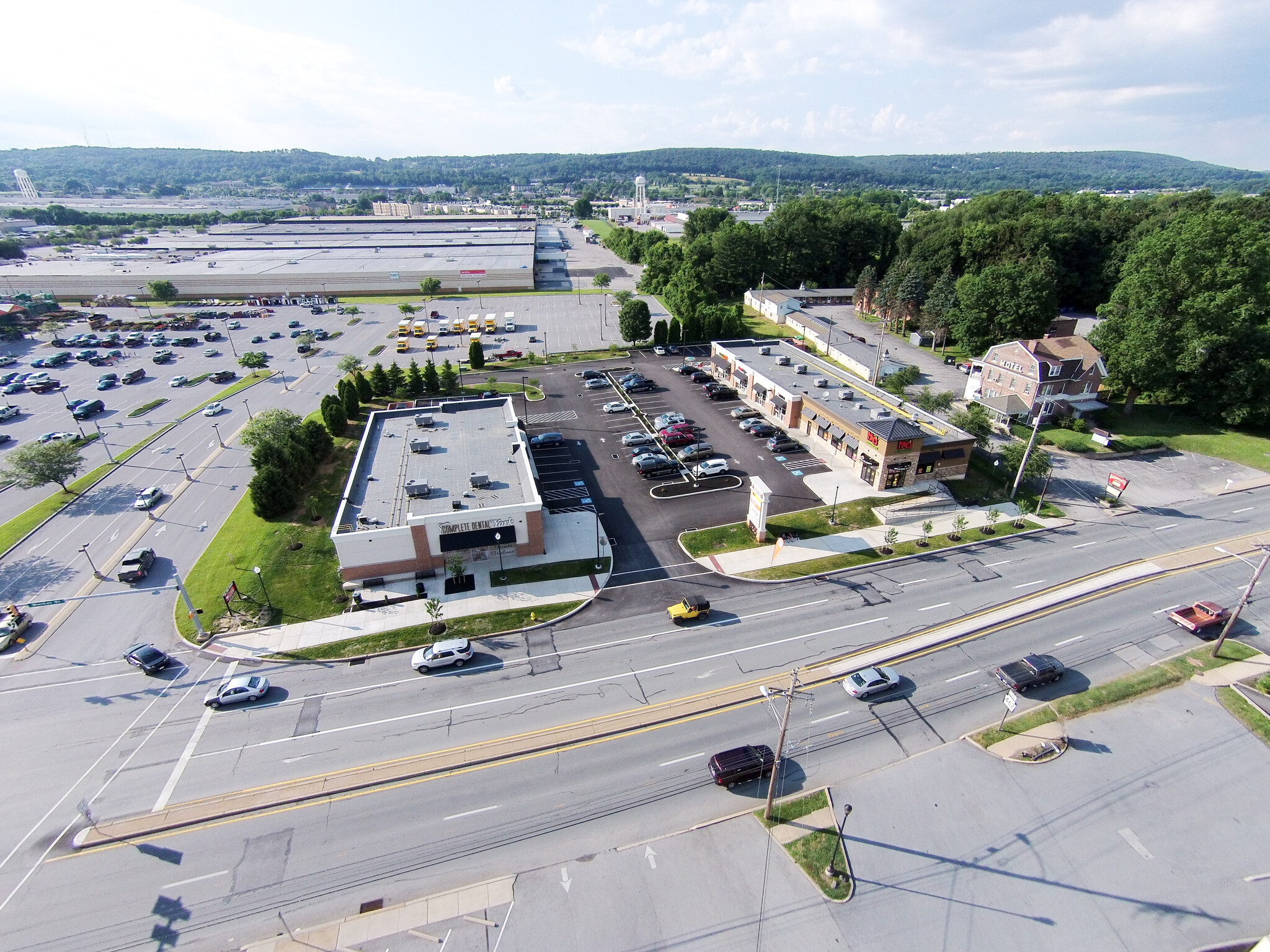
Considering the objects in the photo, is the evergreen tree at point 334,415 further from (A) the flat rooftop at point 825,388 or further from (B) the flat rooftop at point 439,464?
(A) the flat rooftop at point 825,388

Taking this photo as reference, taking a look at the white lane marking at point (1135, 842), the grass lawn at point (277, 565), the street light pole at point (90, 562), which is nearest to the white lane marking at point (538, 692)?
the grass lawn at point (277, 565)

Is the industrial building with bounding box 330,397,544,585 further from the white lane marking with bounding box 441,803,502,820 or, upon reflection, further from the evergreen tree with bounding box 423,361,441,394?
the evergreen tree with bounding box 423,361,441,394

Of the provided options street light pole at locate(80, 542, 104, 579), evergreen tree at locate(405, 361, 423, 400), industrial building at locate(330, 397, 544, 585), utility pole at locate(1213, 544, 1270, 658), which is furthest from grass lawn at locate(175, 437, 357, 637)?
utility pole at locate(1213, 544, 1270, 658)

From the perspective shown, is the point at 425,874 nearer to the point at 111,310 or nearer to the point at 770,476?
the point at 770,476

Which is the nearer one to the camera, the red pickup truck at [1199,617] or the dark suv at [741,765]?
the dark suv at [741,765]

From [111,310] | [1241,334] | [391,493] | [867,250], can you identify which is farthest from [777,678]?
[111,310]

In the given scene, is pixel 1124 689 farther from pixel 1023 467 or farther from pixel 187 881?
pixel 187 881

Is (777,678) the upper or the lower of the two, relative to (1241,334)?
lower
